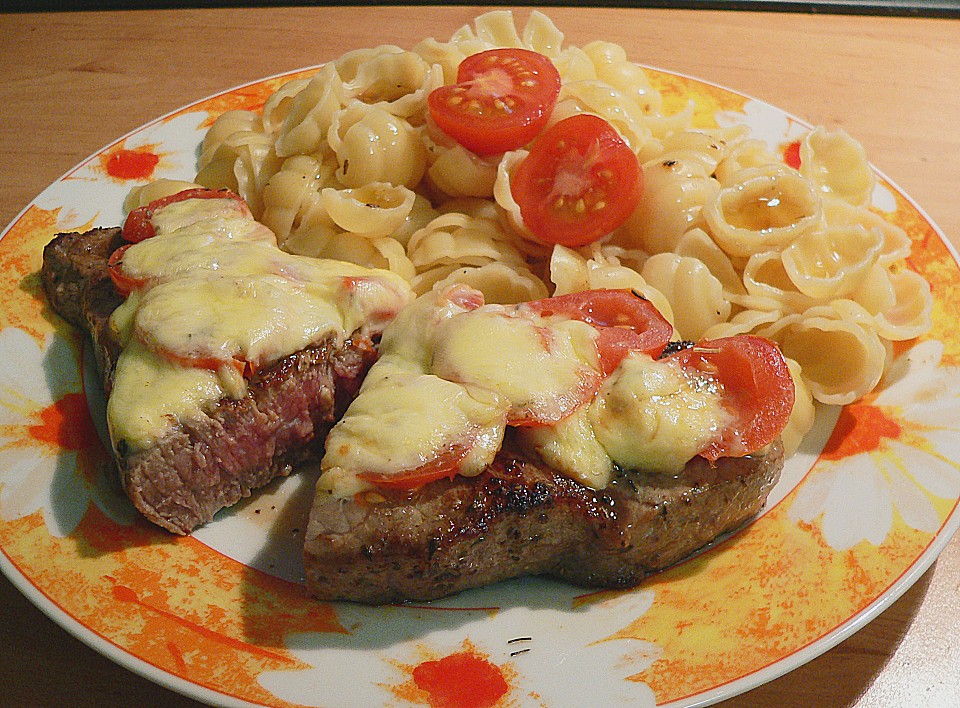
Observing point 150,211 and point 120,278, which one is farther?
point 150,211

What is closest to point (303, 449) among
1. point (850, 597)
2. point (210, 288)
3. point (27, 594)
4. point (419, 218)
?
point (210, 288)

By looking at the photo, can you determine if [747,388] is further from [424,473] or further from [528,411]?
[424,473]

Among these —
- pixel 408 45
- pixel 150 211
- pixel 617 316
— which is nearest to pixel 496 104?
pixel 617 316

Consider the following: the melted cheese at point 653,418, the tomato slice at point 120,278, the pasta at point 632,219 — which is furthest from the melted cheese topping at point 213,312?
the melted cheese at point 653,418

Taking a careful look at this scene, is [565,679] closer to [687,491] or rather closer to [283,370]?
[687,491]

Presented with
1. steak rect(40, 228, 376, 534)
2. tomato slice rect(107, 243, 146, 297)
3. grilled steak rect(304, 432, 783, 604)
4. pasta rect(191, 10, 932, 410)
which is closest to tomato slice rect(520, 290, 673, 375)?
pasta rect(191, 10, 932, 410)

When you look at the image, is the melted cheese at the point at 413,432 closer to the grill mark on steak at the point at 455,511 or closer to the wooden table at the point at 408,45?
the grill mark on steak at the point at 455,511

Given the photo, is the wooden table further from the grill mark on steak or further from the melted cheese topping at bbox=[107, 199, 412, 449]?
the grill mark on steak
